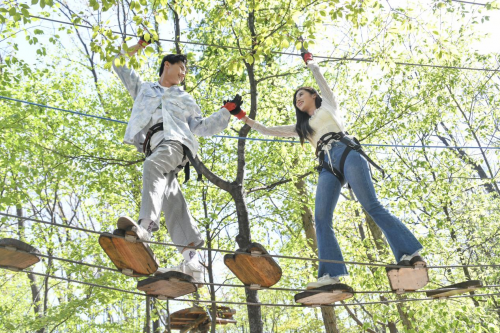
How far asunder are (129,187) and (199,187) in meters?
2.10

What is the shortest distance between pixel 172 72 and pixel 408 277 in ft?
8.58

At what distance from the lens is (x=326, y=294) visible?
337 centimetres

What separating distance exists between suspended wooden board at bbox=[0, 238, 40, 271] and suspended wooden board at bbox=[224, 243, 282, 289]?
4.35 ft

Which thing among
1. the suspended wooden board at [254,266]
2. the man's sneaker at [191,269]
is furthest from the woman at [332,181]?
the man's sneaker at [191,269]

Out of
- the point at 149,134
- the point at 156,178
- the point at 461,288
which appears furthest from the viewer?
the point at 461,288

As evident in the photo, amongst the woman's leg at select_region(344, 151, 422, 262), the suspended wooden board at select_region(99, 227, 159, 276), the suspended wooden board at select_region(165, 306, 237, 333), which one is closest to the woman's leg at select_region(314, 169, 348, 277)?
the woman's leg at select_region(344, 151, 422, 262)

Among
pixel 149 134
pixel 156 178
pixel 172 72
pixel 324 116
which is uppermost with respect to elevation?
pixel 172 72

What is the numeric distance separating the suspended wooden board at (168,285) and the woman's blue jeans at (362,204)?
115 centimetres

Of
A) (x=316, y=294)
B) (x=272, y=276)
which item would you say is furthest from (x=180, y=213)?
(x=316, y=294)

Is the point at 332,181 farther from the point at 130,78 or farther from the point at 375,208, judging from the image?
the point at 130,78

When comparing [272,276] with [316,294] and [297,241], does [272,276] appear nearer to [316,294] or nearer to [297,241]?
[316,294]

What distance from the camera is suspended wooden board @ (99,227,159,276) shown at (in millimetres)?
2766

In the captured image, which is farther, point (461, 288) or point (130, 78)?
point (130, 78)


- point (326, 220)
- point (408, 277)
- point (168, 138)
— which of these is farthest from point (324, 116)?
point (408, 277)
